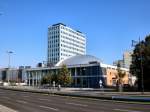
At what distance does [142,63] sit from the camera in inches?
3007

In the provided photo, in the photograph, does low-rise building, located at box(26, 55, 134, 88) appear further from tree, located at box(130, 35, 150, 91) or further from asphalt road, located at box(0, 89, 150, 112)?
asphalt road, located at box(0, 89, 150, 112)

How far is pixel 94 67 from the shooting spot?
13412 centimetres

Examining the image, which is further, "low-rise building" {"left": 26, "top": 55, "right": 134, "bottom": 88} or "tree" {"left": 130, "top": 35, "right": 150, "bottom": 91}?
"low-rise building" {"left": 26, "top": 55, "right": 134, "bottom": 88}

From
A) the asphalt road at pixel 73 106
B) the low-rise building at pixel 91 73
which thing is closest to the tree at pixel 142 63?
the asphalt road at pixel 73 106

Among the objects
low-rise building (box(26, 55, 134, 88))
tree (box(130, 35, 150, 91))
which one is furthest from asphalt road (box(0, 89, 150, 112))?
low-rise building (box(26, 55, 134, 88))

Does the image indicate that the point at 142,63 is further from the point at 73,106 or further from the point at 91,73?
the point at 91,73

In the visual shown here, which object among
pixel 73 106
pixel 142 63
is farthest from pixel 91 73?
pixel 73 106

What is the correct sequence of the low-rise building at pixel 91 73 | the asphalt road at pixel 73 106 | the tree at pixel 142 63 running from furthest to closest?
the low-rise building at pixel 91 73 → the tree at pixel 142 63 → the asphalt road at pixel 73 106

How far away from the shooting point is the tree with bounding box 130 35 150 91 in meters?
76.1

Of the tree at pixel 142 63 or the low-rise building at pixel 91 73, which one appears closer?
the tree at pixel 142 63

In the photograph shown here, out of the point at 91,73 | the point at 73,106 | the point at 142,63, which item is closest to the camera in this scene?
the point at 73,106

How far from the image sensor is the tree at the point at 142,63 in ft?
250

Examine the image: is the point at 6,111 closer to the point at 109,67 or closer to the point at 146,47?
the point at 146,47

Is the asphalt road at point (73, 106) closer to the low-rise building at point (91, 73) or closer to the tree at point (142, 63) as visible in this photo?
the tree at point (142, 63)
